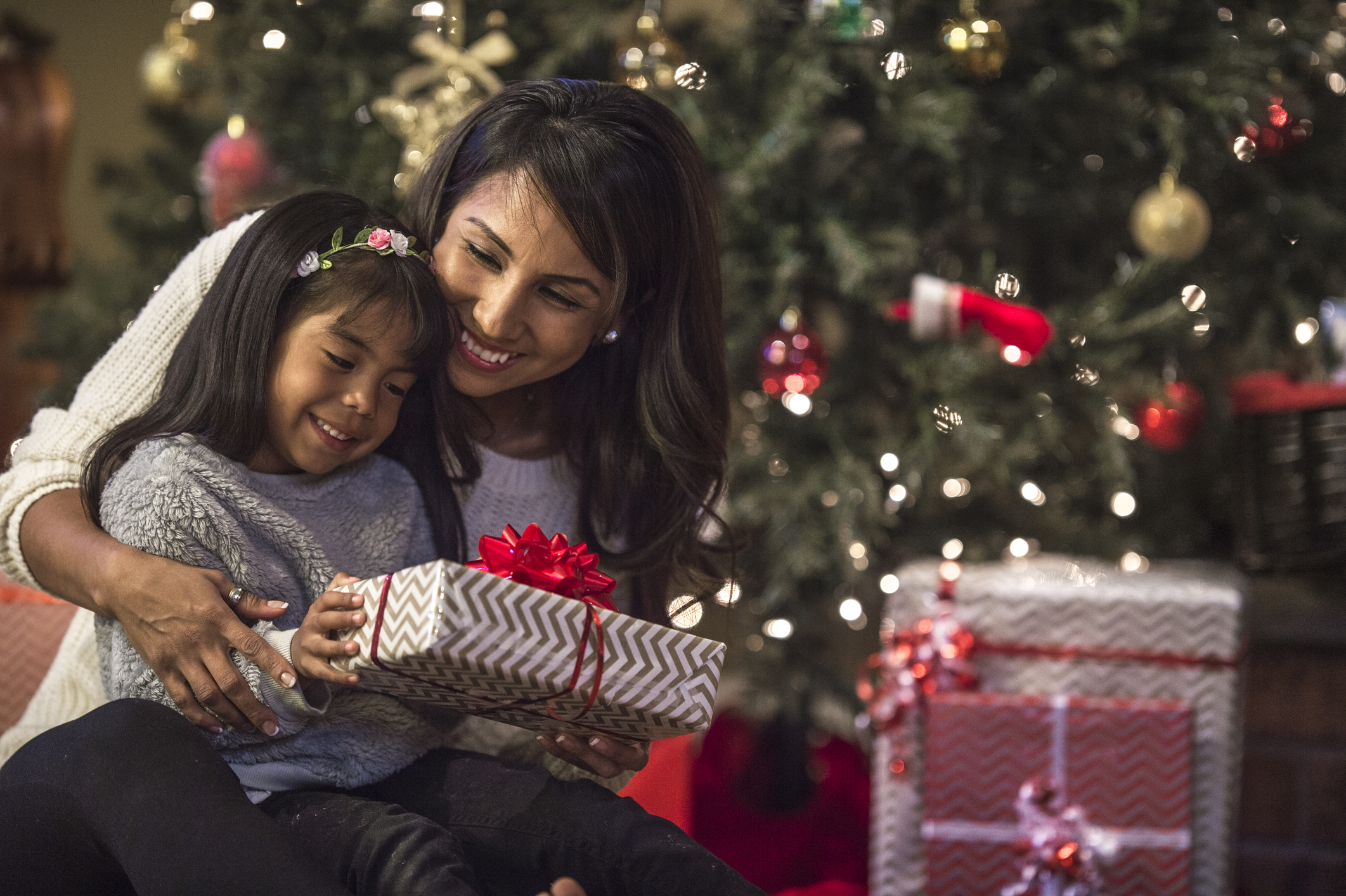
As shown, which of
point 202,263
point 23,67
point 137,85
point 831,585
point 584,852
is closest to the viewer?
point 584,852

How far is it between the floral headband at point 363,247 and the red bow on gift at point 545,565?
24 cm

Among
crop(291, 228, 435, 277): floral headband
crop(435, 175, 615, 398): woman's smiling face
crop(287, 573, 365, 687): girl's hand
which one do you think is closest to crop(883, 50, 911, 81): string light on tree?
crop(435, 175, 615, 398): woman's smiling face

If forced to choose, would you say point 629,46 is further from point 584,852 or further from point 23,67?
point 23,67

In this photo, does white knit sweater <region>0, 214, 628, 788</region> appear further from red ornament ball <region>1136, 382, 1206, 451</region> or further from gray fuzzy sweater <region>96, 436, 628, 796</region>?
red ornament ball <region>1136, 382, 1206, 451</region>

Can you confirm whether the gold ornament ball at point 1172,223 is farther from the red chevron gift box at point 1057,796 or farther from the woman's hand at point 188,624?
the woman's hand at point 188,624

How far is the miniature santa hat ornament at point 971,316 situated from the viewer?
147 cm

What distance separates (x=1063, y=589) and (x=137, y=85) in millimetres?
2566

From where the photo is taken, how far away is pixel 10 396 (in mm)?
2600

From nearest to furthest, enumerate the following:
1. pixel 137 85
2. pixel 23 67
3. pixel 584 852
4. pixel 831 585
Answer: pixel 584 852 → pixel 831 585 → pixel 23 67 → pixel 137 85

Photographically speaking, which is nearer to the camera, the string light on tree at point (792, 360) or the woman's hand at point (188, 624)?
the woman's hand at point (188, 624)

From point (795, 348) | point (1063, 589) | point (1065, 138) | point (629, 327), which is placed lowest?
point (1063, 589)

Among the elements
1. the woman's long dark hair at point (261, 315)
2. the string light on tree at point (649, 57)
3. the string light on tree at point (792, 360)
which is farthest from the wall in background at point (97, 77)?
the woman's long dark hair at point (261, 315)

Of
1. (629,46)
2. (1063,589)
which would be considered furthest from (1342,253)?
(629,46)

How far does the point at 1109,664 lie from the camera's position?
1.42 m
